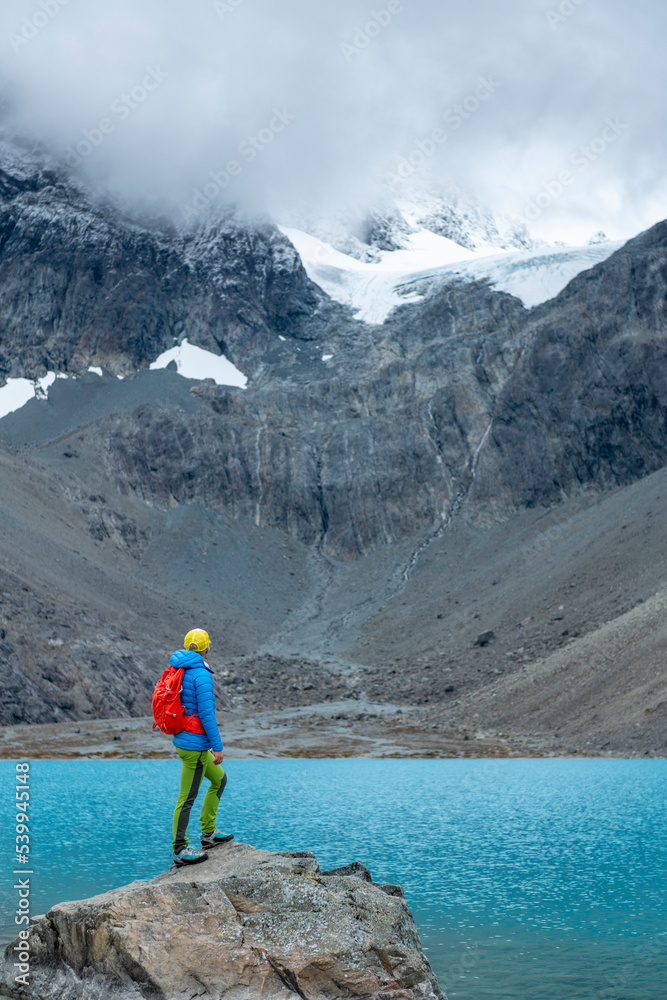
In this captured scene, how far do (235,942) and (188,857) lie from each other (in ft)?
5.30

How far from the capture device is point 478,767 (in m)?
39.0

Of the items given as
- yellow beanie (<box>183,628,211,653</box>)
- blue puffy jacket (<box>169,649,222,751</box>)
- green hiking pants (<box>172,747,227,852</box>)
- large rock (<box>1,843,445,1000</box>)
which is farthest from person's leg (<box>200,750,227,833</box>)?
yellow beanie (<box>183,628,211,653</box>)

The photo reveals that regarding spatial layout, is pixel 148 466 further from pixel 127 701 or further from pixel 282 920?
pixel 282 920

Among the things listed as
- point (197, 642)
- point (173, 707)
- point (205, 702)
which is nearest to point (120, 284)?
point (197, 642)

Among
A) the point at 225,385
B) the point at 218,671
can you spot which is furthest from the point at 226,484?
the point at 218,671

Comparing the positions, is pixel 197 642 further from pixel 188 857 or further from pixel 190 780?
pixel 188 857

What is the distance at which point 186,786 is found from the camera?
1070cm

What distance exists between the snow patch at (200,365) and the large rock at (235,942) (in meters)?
115

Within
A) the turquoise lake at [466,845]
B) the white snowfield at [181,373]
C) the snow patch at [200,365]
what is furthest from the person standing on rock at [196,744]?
the snow patch at [200,365]

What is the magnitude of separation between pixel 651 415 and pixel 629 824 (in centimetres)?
7517

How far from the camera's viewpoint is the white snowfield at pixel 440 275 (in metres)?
123

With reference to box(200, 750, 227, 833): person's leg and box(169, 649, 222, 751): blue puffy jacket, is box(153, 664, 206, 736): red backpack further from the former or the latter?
box(200, 750, 227, 833): person's leg

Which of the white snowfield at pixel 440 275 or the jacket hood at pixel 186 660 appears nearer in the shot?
the jacket hood at pixel 186 660

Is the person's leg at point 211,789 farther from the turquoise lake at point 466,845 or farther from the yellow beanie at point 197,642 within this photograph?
the turquoise lake at point 466,845
